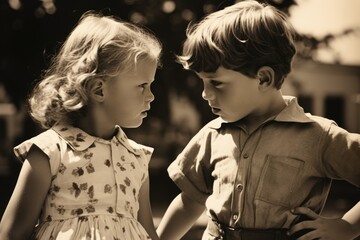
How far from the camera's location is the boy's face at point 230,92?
2705mm

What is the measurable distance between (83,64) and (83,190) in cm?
52

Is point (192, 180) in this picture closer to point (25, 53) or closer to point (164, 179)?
point (25, 53)

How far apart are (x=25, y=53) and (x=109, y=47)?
19.5 feet

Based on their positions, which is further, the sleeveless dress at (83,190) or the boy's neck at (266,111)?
the boy's neck at (266,111)

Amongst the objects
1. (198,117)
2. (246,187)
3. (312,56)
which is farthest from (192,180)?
(198,117)

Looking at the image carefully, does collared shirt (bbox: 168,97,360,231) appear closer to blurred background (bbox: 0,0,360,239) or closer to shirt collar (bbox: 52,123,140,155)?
shirt collar (bbox: 52,123,140,155)

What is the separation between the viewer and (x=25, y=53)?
845 cm

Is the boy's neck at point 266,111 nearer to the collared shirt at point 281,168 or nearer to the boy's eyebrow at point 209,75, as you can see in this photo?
the collared shirt at point 281,168

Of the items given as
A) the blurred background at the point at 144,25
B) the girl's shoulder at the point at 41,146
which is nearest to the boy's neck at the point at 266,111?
the girl's shoulder at the point at 41,146

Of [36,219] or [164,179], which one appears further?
[164,179]

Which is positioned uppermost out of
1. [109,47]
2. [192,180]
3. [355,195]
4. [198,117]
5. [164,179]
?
[109,47]

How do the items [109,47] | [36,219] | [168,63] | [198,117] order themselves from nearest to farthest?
[36,219] → [109,47] → [168,63] → [198,117]

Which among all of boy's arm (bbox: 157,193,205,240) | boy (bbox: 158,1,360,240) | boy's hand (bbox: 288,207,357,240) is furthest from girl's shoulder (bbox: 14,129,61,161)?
boy's hand (bbox: 288,207,357,240)

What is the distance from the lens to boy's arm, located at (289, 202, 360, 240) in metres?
2.63
